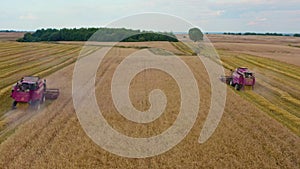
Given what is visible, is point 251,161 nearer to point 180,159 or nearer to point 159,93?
point 180,159

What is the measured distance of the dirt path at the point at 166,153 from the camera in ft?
35.0

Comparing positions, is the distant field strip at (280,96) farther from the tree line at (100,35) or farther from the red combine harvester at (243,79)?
the tree line at (100,35)

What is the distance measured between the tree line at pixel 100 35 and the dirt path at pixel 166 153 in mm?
65228

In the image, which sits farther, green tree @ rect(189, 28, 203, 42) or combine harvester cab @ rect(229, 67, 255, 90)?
green tree @ rect(189, 28, 203, 42)

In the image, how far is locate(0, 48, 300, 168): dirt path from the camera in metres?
10.7

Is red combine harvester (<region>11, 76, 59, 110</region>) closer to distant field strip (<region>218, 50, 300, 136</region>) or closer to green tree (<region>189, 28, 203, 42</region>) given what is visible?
distant field strip (<region>218, 50, 300, 136</region>)

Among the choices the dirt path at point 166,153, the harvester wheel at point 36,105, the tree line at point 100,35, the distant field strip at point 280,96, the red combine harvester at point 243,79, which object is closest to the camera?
the dirt path at point 166,153

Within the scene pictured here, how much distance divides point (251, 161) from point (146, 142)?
3913 millimetres

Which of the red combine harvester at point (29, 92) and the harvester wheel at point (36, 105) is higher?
the red combine harvester at point (29, 92)

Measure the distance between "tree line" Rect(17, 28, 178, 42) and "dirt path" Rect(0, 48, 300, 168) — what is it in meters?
65.2

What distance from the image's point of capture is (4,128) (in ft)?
46.2

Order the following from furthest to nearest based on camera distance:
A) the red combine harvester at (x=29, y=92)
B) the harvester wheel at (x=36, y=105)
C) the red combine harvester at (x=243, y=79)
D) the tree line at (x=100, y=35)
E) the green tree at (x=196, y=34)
→ the tree line at (x=100, y=35) < the green tree at (x=196, y=34) < the red combine harvester at (x=243, y=79) < the harvester wheel at (x=36, y=105) < the red combine harvester at (x=29, y=92)

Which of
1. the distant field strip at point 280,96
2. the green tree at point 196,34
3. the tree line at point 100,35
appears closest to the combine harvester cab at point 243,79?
the distant field strip at point 280,96

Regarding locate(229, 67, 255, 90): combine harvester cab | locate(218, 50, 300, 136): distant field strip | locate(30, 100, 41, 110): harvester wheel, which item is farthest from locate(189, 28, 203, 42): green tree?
locate(30, 100, 41, 110): harvester wheel
